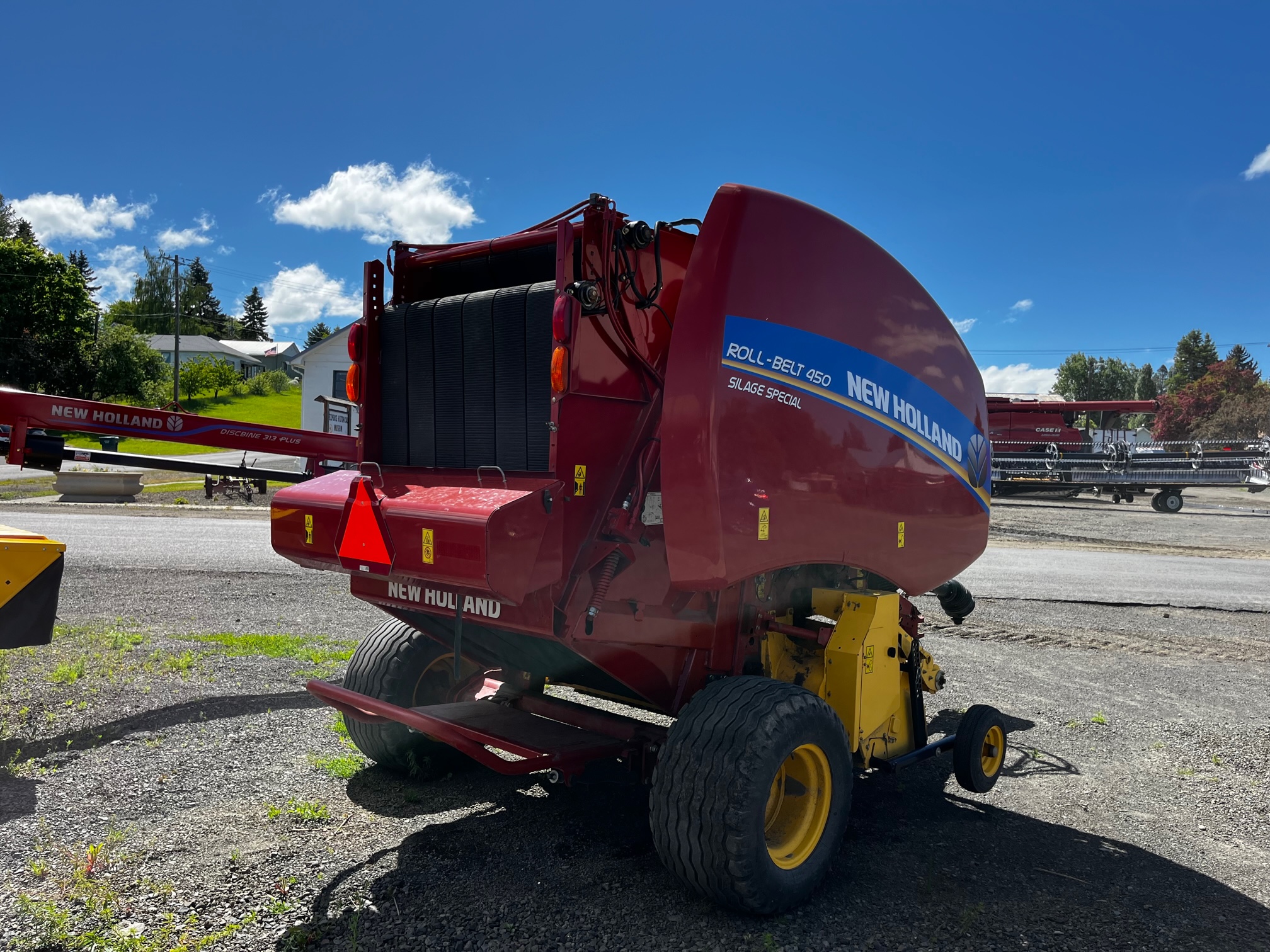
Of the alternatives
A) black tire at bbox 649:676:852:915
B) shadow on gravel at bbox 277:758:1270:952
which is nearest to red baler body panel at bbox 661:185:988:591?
black tire at bbox 649:676:852:915

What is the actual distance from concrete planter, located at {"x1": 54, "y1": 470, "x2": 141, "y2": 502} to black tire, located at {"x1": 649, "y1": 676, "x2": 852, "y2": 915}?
68.4ft

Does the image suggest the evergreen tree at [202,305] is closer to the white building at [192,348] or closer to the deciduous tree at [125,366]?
the white building at [192,348]

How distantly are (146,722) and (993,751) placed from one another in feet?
16.1

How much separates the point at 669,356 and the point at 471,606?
1316 mm

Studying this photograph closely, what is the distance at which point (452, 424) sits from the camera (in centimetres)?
390

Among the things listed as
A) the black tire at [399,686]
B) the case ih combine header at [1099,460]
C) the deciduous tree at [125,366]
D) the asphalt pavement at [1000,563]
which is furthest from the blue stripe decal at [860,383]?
the deciduous tree at [125,366]

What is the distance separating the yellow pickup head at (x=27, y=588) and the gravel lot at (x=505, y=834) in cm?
65

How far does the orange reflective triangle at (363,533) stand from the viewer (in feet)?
11.5

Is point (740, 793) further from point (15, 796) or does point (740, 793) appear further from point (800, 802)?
point (15, 796)

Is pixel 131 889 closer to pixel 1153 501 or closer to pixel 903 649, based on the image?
pixel 903 649

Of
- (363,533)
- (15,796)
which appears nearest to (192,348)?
(15,796)

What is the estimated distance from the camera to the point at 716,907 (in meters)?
3.35

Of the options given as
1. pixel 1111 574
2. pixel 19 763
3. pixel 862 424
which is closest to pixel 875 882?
pixel 862 424

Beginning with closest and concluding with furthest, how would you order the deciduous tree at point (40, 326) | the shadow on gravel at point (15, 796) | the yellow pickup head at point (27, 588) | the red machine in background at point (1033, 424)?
the shadow on gravel at point (15, 796) < the yellow pickup head at point (27, 588) < the red machine in background at point (1033, 424) < the deciduous tree at point (40, 326)
